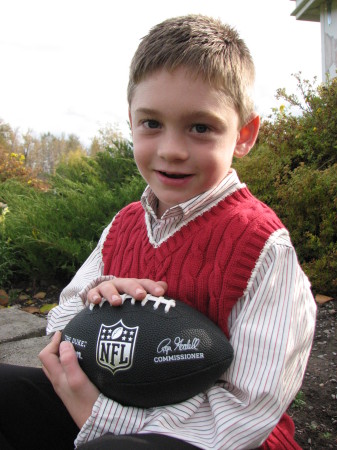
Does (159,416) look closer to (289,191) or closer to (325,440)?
(325,440)

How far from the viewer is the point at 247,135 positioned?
1.73m

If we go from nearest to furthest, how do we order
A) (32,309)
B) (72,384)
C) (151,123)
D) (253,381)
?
1. (253,381)
2. (72,384)
3. (151,123)
4. (32,309)

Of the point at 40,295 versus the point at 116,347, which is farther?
the point at 40,295

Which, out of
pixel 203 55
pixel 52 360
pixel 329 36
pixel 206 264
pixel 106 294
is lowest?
pixel 52 360

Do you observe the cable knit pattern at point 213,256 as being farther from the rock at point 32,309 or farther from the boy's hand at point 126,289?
the rock at point 32,309

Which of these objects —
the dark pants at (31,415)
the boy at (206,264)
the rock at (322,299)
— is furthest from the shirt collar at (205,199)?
the rock at (322,299)

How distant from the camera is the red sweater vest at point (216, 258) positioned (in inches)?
57.5

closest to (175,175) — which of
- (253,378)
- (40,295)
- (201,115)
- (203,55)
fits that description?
(201,115)

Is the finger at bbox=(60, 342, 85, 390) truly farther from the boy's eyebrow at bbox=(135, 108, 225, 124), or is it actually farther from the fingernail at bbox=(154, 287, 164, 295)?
the boy's eyebrow at bbox=(135, 108, 225, 124)

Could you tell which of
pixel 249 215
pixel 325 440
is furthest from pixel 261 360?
pixel 325 440

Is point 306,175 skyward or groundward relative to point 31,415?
skyward

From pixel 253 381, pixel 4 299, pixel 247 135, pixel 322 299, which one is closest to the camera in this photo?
pixel 253 381

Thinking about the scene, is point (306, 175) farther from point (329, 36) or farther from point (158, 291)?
point (329, 36)

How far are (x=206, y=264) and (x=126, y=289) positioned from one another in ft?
0.90
